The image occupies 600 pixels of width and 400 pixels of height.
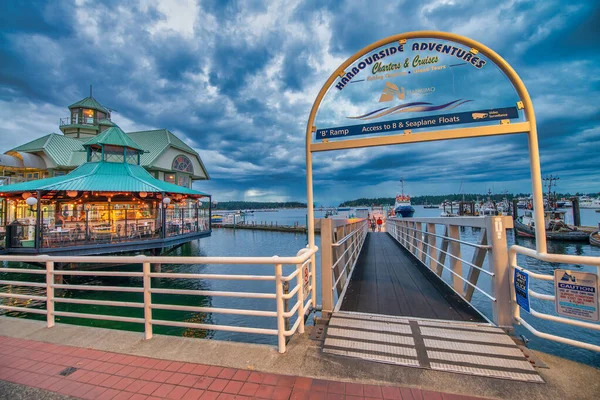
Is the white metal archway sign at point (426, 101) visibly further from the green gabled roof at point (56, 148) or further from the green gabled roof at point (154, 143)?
the green gabled roof at point (56, 148)

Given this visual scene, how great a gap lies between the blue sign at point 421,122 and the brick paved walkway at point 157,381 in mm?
2797

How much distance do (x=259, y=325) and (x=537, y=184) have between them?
7684 millimetres

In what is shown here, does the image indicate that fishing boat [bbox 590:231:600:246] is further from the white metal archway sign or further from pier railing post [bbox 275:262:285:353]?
pier railing post [bbox 275:262:285:353]

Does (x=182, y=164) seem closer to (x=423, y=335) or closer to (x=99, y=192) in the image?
(x=99, y=192)

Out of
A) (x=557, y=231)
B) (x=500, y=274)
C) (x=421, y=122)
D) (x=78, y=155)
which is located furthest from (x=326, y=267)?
(x=557, y=231)

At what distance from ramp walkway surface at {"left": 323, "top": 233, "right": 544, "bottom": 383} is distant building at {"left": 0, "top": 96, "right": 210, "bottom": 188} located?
802 inches

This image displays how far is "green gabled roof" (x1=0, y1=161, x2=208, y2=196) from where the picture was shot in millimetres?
11594

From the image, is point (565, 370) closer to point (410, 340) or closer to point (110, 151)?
point (410, 340)

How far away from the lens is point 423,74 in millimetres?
3285

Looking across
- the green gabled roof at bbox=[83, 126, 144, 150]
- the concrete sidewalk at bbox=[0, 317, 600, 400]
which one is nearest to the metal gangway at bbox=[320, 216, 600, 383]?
the concrete sidewalk at bbox=[0, 317, 600, 400]

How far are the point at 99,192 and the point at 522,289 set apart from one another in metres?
16.1

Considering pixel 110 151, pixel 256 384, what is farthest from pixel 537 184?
pixel 110 151

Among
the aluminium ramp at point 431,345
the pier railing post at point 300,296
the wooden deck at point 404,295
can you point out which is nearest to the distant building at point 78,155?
the wooden deck at point 404,295

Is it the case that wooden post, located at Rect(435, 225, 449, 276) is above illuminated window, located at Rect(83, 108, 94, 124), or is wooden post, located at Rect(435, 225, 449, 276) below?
below
